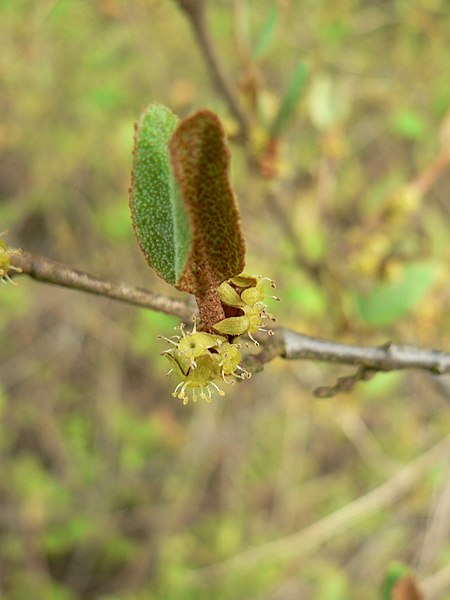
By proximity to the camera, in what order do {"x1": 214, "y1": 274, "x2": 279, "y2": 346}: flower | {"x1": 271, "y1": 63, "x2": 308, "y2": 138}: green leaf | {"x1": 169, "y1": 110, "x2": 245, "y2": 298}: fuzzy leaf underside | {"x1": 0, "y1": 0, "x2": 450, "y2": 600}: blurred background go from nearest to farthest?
{"x1": 169, "y1": 110, "x2": 245, "y2": 298}: fuzzy leaf underside
{"x1": 214, "y1": 274, "x2": 279, "y2": 346}: flower
{"x1": 271, "y1": 63, "x2": 308, "y2": 138}: green leaf
{"x1": 0, "y1": 0, "x2": 450, "y2": 600}: blurred background

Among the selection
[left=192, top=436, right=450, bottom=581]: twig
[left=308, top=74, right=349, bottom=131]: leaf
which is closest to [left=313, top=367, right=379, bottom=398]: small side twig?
[left=192, top=436, right=450, bottom=581]: twig

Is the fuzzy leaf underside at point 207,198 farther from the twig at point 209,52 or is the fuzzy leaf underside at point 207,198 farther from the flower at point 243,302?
the twig at point 209,52

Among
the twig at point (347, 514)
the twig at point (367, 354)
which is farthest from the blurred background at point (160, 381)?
the twig at point (367, 354)

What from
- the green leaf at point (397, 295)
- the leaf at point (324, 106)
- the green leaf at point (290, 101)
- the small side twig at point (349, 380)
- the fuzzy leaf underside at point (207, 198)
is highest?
the leaf at point (324, 106)

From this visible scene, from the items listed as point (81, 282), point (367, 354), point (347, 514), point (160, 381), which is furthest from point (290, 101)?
point (160, 381)

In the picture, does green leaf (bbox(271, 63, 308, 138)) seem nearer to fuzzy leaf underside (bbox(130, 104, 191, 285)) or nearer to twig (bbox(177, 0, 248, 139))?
twig (bbox(177, 0, 248, 139))
